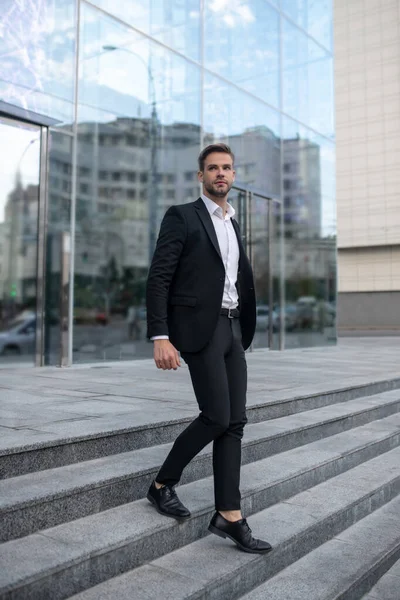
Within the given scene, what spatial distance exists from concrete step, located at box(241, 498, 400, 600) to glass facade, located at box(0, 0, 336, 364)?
6.70 meters

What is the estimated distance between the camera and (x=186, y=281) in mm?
2959

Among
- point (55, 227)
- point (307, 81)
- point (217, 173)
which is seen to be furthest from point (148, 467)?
point (307, 81)

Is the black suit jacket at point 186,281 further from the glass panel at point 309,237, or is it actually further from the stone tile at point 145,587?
the glass panel at point 309,237

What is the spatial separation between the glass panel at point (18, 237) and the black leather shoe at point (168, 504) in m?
6.36

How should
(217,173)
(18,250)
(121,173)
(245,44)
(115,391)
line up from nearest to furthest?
1. (217,173)
2. (115,391)
3. (18,250)
4. (121,173)
5. (245,44)

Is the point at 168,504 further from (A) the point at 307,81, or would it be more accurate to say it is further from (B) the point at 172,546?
(A) the point at 307,81

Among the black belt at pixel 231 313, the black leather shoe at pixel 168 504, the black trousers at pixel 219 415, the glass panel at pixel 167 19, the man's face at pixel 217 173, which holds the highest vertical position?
the glass panel at pixel 167 19

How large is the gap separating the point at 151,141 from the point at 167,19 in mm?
2696

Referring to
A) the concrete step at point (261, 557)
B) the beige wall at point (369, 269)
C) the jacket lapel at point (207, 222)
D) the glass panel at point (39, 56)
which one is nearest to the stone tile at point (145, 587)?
the concrete step at point (261, 557)

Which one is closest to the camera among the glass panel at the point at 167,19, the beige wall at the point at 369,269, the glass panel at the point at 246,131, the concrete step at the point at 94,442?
the concrete step at the point at 94,442

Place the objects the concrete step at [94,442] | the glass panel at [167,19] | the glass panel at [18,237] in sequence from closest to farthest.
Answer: the concrete step at [94,442] → the glass panel at [18,237] → the glass panel at [167,19]

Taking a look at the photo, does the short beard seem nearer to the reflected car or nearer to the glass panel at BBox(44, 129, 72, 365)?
the reflected car

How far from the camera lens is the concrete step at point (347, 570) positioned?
282cm

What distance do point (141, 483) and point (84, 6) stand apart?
30.0ft
